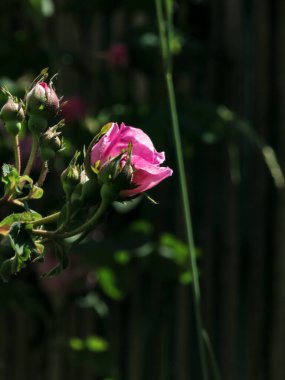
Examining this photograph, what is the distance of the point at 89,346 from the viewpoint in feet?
7.16

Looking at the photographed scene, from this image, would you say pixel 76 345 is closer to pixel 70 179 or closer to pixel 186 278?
pixel 186 278

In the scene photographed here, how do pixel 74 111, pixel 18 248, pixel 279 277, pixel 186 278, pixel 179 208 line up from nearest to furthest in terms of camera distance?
1. pixel 18 248
2. pixel 186 278
3. pixel 74 111
4. pixel 279 277
5. pixel 179 208

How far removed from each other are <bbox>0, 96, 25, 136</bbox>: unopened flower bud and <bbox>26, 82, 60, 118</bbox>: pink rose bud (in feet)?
0.05

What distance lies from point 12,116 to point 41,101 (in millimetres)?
38

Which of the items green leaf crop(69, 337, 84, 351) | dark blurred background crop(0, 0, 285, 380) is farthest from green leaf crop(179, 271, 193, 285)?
green leaf crop(69, 337, 84, 351)

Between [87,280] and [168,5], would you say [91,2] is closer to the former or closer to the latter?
[87,280]

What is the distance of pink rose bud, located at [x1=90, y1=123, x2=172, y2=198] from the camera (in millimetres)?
845

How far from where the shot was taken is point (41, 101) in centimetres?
90

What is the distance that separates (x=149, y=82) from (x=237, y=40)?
0.82 feet

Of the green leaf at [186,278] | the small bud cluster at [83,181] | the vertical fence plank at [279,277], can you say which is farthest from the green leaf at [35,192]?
the vertical fence plank at [279,277]

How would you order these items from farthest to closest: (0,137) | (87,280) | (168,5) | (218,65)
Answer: (218,65) → (87,280) → (0,137) → (168,5)

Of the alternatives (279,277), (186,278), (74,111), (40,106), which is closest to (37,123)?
(40,106)

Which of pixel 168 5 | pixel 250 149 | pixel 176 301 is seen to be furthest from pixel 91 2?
pixel 168 5

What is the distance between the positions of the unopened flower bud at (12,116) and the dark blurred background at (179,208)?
1174mm
